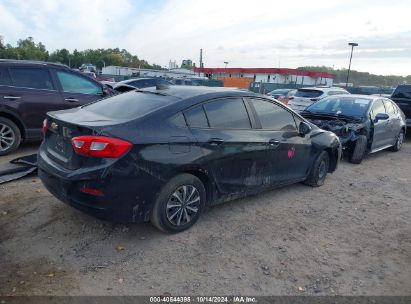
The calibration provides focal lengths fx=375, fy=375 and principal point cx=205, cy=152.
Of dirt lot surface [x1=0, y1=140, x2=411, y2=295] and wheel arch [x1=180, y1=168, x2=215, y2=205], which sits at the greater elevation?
wheel arch [x1=180, y1=168, x2=215, y2=205]

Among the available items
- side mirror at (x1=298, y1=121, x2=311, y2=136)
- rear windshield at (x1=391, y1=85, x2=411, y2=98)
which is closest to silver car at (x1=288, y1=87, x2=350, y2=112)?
rear windshield at (x1=391, y1=85, x2=411, y2=98)

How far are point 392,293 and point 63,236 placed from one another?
126 inches

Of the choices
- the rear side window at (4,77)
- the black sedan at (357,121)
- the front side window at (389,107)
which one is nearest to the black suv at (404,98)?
the front side window at (389,107)

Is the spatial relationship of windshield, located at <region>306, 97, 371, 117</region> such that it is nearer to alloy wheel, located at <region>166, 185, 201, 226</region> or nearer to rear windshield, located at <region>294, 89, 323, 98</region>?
alloy wheel, located at <region>166, 185, 201, 226</region>

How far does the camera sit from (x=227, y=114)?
4.42m

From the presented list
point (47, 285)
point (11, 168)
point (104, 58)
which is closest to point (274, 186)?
point (47, 285)

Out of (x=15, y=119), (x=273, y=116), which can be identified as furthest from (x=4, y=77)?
(x=273, y=116)

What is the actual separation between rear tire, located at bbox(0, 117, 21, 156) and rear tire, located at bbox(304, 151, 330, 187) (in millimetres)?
5161

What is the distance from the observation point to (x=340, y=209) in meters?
5.23

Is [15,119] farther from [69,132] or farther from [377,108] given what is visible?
[377,108]

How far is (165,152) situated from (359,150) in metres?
5.58

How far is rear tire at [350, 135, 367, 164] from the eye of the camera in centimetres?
788

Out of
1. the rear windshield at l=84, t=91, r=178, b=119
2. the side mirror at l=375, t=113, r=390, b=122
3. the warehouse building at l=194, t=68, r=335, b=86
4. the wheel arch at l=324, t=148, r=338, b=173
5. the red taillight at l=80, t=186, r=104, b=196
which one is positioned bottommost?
the warehouse building at l=194, t=68, r=335, b=86

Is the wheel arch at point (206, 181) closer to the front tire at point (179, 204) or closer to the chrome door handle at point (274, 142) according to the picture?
the front tire at point (179, 204)
